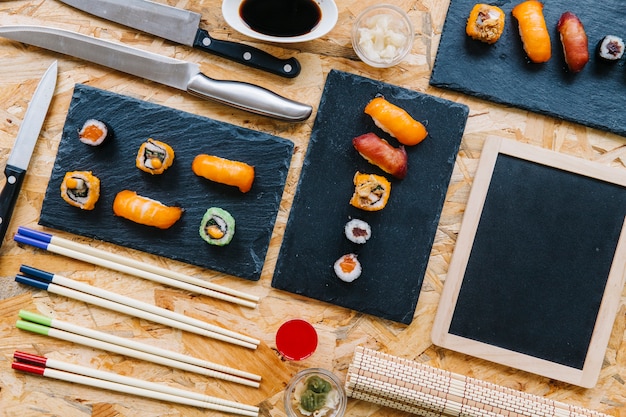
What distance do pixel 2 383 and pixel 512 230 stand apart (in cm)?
165

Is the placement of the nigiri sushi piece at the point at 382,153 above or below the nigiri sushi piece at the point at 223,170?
above

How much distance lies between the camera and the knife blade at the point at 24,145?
6.21 feet

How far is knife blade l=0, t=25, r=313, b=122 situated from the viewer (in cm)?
187

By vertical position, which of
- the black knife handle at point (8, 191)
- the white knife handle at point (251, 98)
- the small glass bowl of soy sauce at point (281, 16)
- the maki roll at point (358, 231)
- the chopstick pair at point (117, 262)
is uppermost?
the small glass bowl of soy sauce at point (281, 16)

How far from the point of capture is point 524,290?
191cm

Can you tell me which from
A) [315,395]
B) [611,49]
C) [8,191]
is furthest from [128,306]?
[611,49]

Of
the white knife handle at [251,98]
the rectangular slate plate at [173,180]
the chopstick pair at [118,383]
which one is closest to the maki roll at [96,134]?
the rectangular slate plate at [173,180]

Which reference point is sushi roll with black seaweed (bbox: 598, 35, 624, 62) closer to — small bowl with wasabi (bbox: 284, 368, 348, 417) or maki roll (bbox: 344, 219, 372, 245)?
maki roll (bbox: 344, 219, 372, 245)

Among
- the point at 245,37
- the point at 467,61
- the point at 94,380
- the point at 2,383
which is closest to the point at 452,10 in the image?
the point at 467,61

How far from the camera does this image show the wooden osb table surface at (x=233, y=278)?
1.92m

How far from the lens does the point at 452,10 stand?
1911mm

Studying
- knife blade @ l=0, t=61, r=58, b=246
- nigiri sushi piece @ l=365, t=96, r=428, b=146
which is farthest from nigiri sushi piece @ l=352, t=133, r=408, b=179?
knife blade @ l=0, t=61, r=58, b=246

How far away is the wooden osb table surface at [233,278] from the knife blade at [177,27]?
4 cm

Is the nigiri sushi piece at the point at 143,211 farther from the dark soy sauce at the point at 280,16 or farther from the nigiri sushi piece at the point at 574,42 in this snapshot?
the nigiri sushi piece at the point at 574,42
